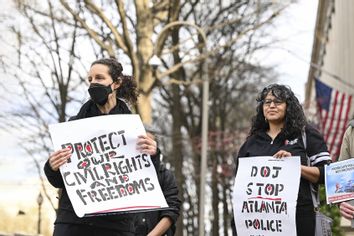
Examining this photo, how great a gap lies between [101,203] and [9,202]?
42.0m

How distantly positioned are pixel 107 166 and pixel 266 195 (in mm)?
1175

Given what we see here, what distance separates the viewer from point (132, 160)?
5.39 metres

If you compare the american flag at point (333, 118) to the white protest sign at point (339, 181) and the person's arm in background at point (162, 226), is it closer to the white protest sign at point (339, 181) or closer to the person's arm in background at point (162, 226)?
the person's arm in background at point (162, 226)

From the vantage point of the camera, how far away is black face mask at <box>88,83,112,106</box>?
17.3ft

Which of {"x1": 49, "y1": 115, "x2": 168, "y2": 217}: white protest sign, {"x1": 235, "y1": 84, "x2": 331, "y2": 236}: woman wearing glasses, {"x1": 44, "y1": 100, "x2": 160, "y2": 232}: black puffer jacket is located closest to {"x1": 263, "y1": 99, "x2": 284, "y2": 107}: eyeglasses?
{"x1": 235, "y1": 84, "x2": 331, "y2": 236}: woman wearing glasses

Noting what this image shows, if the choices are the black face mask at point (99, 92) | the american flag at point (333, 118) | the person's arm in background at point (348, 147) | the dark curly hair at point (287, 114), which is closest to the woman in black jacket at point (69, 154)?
the black face mask at point (99, 92)

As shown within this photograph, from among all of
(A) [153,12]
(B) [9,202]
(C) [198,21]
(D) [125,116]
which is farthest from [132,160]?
(B) [9,202]

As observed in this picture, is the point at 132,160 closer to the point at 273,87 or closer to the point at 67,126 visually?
the point at 67,126

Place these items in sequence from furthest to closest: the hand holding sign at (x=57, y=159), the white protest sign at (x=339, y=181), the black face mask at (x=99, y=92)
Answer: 1. the white protest sign at (x=339, y=181)
2. the black face mask at (x=99, y=92)
3. the hand holding sign at (x=57, y=159)

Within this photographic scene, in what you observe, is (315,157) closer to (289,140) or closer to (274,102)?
(289,140)

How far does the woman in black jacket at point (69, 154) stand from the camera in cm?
511

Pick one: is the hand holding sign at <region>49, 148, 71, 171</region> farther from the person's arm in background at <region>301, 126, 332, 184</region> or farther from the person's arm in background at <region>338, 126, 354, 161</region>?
the person's arm in background at <region>338, 126, 354, 161</region>

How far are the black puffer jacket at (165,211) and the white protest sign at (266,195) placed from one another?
20.6 inches

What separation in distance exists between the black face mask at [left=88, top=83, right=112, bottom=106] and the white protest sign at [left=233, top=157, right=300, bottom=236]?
119 centimetres
